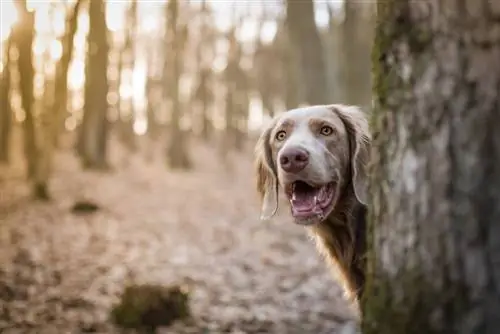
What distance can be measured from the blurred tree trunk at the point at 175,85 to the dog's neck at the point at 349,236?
20.9 m

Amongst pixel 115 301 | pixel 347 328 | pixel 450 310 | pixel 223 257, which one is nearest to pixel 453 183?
pixel 450 310

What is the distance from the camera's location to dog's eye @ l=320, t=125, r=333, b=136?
462 cm

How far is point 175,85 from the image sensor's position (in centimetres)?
2653

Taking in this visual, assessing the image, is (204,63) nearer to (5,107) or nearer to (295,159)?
(5,107)

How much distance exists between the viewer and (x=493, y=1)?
8.45 feet

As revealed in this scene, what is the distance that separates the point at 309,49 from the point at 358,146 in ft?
28.2

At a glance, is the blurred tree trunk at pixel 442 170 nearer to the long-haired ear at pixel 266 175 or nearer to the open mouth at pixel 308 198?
the open mouth at pixel 308 198

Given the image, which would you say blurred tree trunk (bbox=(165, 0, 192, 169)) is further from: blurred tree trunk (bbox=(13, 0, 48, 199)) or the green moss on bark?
the green moss on bark

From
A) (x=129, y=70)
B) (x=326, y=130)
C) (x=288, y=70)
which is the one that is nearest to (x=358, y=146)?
(x=326, y=130)

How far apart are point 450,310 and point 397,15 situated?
1.18 metres

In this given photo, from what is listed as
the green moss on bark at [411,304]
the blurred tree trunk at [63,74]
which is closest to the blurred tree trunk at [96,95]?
the blurred tree trunk at [63,74]

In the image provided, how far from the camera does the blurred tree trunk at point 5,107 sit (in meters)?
16.8

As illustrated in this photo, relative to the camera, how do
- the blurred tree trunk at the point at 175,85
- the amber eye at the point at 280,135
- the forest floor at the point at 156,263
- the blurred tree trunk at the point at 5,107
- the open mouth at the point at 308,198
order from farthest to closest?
1. the blurred tree trunk at the point at 175,85
2. the blurred tree trunk at the point at 5,107
3. the forest floor at the point at 156,263
4. the amber eye at the point at 280,135
5. the open mouth at the point at 308,198

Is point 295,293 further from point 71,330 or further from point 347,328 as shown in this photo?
point 71,330
